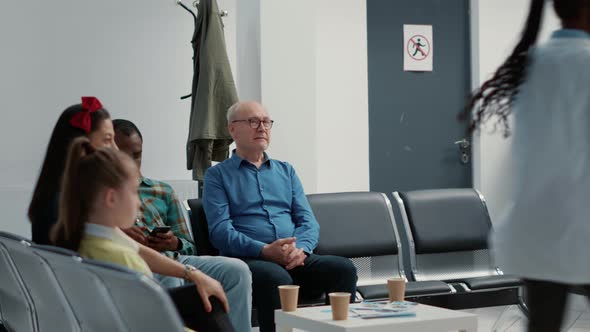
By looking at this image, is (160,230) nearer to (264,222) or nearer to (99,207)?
(264,222)

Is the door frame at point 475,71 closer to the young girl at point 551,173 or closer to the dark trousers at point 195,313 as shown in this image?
the dark trousers at point 195,313

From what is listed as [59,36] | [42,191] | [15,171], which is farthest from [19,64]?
[42,191]

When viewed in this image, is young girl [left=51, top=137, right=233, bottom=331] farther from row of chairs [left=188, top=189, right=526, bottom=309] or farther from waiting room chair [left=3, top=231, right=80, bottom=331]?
row of chairs [left=188, top=189, right=526, bottom=309]

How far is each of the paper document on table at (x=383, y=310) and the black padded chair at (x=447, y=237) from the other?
3.82 ft

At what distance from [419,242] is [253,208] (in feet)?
3.07

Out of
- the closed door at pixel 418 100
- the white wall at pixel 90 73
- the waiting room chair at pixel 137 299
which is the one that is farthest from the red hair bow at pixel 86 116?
the closed door at pixel 418 100

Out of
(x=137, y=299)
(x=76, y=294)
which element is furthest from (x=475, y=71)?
(x=137, y=299)

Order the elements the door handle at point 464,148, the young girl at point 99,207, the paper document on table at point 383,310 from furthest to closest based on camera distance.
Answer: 1. the door handle at point 464,148
2. the paper document on table at point 383,310
3. the young girl at point 99,207

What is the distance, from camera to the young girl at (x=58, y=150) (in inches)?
98.3

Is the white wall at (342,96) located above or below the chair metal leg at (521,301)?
above

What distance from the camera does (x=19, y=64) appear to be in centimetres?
502

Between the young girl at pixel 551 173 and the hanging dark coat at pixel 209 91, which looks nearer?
the young girl at pixel 551 173

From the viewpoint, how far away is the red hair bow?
268cm

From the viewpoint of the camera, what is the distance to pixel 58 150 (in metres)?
2.60
